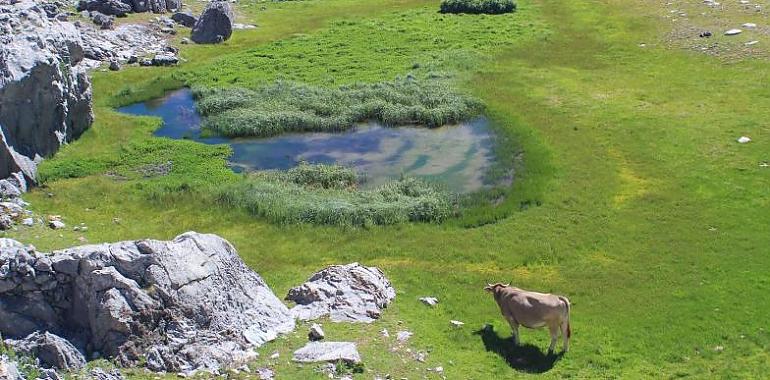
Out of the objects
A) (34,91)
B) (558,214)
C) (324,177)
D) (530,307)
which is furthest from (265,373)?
(34,91)

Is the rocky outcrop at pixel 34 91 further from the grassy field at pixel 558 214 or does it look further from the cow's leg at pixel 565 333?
the cow's leg at pixel 565 333

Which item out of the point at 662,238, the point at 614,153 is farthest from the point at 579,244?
the point at 614,153

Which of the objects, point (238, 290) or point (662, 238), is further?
point (662, 238)

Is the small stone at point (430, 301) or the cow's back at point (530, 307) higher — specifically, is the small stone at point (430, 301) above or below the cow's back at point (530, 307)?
below

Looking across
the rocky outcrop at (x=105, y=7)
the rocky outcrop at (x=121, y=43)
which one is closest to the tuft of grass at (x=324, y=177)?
the rocky outcrop at (x=121, y=43)

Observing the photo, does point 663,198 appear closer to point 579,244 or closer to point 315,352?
point 579,244

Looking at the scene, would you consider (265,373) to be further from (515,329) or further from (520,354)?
(515,329)
